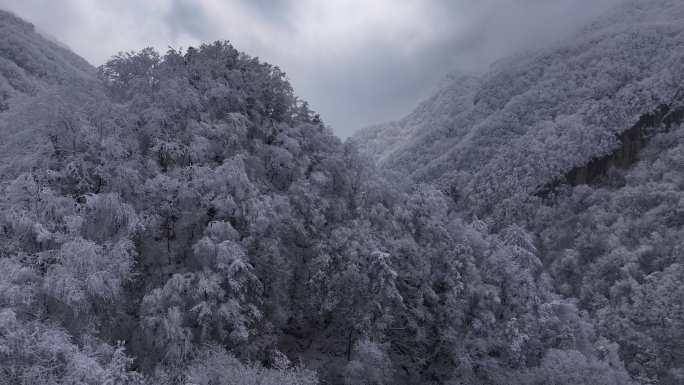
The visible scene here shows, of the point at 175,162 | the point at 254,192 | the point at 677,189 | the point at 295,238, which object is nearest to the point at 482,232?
the point at 295,238

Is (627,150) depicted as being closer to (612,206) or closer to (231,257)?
(612,206)

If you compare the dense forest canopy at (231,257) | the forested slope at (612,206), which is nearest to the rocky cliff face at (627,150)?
the forested slope at (612,206)

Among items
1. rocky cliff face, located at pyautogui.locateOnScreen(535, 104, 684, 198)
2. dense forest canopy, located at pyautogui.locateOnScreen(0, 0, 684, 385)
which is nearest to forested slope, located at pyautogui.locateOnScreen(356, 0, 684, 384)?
rocky cliff face, located at pyautogui.locateOnScreen(535, 104, 684, 198)

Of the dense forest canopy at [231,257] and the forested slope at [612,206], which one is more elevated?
the forested slope at [612,206]

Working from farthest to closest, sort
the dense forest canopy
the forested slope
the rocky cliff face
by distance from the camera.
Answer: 1. the rocky cliff face
2. the forested slope
3. the dense forest canopy

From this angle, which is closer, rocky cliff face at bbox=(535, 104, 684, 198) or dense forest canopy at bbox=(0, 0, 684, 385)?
dense forest canopy at bbox=(0, 0, 684, 385)

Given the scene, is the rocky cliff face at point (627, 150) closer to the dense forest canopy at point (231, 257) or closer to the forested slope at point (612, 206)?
the forested slope at point (612, 206)

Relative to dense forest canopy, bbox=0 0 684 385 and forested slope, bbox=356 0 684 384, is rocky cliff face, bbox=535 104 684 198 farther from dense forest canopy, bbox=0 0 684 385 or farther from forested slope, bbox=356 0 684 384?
dense forest canopy, bbox=0 0 684 385

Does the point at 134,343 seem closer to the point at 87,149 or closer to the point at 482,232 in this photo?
the point at 87,149

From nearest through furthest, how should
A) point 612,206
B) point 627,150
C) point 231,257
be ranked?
point 231,257 → point 612,206 → point 627,150

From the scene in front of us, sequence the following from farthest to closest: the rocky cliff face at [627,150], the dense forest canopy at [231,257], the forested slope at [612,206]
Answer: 1. the rocky cliff face at [627,150]
2. the forested slope at [612,206]
3. the dense forest canopy at [231,257]

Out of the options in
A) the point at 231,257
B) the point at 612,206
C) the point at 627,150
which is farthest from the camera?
the point at 627,150

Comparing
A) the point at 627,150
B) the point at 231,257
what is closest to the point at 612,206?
the point at 627,150

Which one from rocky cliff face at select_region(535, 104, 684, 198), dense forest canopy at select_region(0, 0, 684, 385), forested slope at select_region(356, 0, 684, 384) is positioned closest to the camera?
dense forest canopy at select_region(0, 0, 684, 385)
